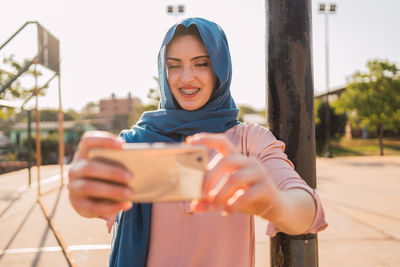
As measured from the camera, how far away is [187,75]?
60.5 inches

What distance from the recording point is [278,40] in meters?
A: 1.78

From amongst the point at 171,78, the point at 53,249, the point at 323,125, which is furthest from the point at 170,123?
the point at 323,125

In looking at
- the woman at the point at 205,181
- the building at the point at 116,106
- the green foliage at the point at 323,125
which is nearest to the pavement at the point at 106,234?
the woman at the point at 205,181

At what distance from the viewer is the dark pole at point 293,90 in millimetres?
1760

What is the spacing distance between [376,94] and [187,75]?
22.3 meters

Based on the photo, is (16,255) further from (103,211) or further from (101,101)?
A: (101,101)

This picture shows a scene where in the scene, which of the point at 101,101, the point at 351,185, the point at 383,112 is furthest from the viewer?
the point at 101,101

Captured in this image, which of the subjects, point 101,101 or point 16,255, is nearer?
point 16,255

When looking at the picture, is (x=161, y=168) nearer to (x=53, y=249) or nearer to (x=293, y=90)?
(x=293, y=90)

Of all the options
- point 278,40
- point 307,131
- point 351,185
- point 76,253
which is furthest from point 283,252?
point 351,185

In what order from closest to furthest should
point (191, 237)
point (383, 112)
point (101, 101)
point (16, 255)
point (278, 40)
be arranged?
point (191, 237) < point (278, 40) < point (16, 255) < point (383, 112) < point (101, 101)

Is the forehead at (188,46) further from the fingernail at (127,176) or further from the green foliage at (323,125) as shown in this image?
the green foliage at (323,125)

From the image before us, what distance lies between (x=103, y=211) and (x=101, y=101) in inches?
3534

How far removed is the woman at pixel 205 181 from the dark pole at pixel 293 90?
298mm
